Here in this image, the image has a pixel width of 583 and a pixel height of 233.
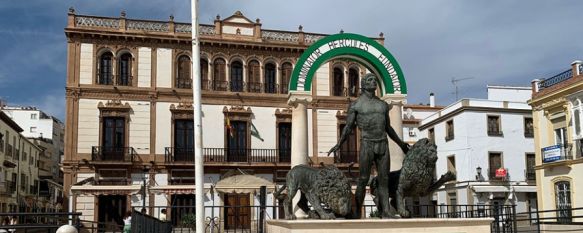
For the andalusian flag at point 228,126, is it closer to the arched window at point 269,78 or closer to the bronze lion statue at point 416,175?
the arched window at point 269,78

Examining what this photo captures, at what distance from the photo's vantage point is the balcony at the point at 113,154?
93.1 feet

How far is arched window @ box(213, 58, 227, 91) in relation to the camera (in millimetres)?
30656

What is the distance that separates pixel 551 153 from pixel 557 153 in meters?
0.45

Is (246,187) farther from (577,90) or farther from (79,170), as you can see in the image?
(577,90)

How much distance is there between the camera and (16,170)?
1710 inches

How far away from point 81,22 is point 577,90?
23.5 m

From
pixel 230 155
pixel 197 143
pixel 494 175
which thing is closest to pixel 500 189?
pixel 494 175

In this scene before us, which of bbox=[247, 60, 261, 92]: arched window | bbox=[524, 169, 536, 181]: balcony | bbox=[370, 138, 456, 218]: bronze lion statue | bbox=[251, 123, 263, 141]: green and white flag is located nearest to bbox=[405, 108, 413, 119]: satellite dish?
bbox=[524, 169, 536, 181]: balcony

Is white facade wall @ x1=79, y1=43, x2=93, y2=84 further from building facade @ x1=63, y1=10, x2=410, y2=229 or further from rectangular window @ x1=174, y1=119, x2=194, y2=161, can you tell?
rectangular window @ x1=174, y1=119, x2=194, y2=161

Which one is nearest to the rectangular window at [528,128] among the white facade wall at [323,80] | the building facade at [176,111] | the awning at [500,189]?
the awning at [500,189]

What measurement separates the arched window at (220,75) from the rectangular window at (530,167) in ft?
59.1

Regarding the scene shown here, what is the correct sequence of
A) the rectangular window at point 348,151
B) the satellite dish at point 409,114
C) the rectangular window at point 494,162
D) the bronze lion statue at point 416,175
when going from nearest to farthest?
1. the bronze lion statue at point 416,175
2. the rectangular window at point 348,151
3. the rectangular window at point 494,162
4. the satellite dish at point 409,114

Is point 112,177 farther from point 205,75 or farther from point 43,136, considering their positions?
point 43,136

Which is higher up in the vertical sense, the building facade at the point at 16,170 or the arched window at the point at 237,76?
the arched window at the point at 237,76
